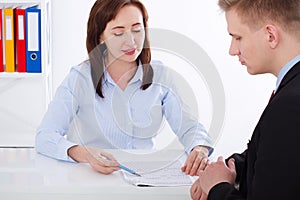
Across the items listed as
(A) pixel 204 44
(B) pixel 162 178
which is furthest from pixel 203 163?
(A) pixel 204 44

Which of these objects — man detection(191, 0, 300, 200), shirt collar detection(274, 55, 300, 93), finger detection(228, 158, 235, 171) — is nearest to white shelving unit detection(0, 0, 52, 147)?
finger detection(228, 158, 235, 171)

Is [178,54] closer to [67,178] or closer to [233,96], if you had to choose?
[233,96]

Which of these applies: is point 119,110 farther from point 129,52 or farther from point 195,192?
point 195,192

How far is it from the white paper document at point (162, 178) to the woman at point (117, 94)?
0.28 meters

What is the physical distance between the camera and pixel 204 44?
12.3 ft

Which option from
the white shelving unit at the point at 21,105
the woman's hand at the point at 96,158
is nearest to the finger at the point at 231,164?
the woman's hand at the point at 96,158

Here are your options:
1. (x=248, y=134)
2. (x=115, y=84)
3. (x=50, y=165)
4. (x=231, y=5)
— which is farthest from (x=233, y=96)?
(x=231, y=5)

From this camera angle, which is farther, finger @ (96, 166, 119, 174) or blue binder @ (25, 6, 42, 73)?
blue binder @ (25, 6, 42, 73)

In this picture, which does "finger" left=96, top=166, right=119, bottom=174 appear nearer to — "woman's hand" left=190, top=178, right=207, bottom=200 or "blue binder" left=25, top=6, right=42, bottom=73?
"woman's hand" left=190, top=178, right=207, bottom=200

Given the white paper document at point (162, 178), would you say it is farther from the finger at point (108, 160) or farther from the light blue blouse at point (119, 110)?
the light blue blouse at point (119, 110)

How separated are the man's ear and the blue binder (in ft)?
7.08

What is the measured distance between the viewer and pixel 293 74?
1.25 metres

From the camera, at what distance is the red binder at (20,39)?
3.24 metres

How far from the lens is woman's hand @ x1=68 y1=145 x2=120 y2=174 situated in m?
1.71
